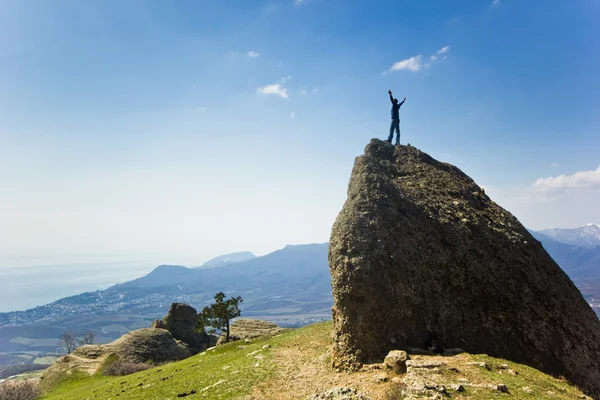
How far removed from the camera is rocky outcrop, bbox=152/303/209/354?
10356 cm

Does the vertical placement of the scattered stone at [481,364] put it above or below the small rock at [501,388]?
below

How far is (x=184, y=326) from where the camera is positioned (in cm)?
10538

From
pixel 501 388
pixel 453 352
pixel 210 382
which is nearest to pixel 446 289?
pixel 453 352

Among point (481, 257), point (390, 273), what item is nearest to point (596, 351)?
point (481, 257)

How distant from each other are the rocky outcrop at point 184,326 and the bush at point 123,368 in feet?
117

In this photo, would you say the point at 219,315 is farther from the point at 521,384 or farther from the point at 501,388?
the point at 501,388

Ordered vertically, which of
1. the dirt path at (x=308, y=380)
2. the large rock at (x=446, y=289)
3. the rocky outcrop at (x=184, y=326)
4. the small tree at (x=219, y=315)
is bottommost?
the rocky outcrop at (x=184, y=326)

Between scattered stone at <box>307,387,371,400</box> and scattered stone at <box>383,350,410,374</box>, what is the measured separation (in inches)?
135

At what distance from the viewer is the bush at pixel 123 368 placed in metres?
64.7

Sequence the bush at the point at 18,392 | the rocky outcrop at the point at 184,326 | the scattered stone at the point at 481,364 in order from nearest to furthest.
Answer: the scattered stone at the point at 481,364 < the bush at the point at 18,392 < the rocky outcrop at the point at 184,326

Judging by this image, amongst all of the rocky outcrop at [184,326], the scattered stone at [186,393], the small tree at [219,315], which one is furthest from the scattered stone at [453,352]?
the rocky outcrop at [184,326]

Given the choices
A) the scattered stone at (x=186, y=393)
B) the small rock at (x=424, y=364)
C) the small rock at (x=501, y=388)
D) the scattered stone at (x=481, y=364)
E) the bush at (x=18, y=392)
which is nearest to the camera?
the small rock at (x=501, y=388)

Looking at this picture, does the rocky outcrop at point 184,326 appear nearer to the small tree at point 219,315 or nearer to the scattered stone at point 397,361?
the small tree at point 219,315

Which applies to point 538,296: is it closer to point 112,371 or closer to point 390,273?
point 390,273
